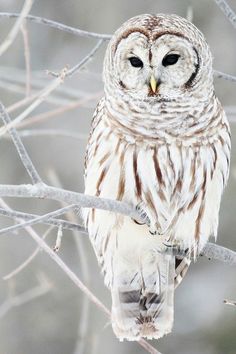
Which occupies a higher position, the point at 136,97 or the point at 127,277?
the point at 136,97

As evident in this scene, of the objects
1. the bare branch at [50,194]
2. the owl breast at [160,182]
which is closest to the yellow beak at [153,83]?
the owl breast at [160,182]

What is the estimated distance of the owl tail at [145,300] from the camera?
5.86 meters

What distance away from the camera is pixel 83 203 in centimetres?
425

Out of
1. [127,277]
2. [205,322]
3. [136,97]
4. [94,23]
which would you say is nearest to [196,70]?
[136,97]

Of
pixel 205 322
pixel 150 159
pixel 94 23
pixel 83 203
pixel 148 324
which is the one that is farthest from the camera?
pixel 94 23

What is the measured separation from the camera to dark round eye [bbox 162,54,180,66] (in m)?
5.43

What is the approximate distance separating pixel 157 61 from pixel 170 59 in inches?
5.3

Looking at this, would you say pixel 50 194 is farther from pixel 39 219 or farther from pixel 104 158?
pixel 104 158

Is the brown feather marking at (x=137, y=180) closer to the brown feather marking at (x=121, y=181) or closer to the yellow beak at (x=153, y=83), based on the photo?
the brown feather marking at (x=121, y=181)

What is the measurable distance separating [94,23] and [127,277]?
6069mm

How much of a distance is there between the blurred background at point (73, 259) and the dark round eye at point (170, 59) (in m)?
4.42

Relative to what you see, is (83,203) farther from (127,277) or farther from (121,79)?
(127,277)

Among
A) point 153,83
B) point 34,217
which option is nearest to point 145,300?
point 153,83

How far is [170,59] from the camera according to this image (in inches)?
215
